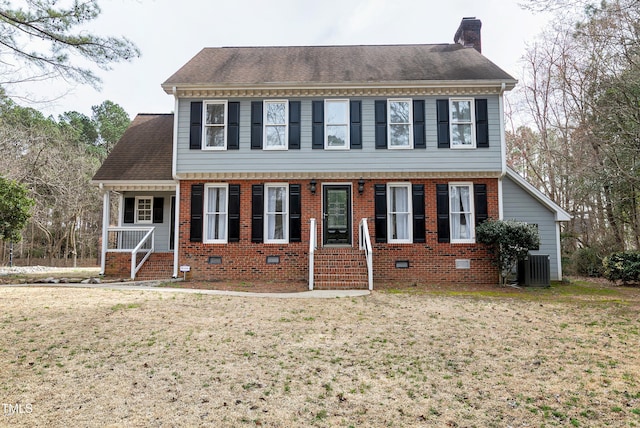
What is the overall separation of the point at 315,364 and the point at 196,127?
9.51 metres

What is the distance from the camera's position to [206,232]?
12078 millimetres

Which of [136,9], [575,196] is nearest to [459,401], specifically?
[136,9]

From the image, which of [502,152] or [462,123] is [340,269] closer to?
[462,123]

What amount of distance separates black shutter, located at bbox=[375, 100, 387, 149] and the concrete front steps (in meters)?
3.38

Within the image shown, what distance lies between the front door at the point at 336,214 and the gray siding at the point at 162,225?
554cm

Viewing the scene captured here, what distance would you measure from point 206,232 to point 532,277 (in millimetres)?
9707

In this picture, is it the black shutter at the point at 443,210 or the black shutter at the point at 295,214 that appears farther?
the black shutter at the point at 295,214

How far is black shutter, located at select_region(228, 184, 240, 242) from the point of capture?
12.0 m

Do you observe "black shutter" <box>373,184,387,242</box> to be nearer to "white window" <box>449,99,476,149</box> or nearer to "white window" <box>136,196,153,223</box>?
"white window" <box>449,99,476,149</box>

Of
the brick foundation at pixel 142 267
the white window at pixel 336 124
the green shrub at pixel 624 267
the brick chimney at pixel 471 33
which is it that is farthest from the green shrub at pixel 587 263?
the brick foundation at pixel 142 267

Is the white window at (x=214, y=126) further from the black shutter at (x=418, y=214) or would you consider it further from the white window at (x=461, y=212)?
the white window at (x=461, y=212)

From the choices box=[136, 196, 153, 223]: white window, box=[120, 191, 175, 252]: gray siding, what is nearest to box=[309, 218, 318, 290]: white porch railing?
box=[120, 191, 175, 252]: gray siding

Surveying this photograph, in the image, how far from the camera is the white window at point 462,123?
12.0 m

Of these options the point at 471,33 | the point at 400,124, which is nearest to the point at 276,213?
the point at 400,124
